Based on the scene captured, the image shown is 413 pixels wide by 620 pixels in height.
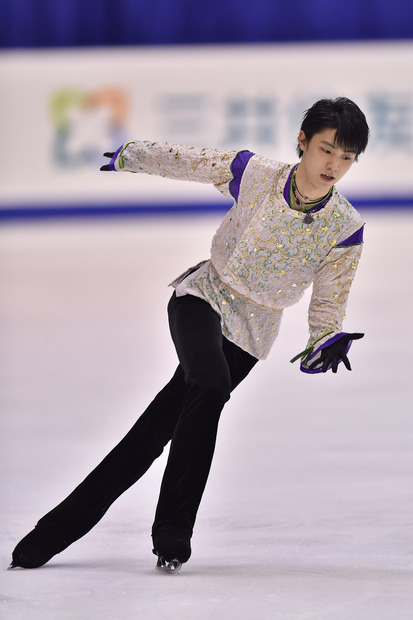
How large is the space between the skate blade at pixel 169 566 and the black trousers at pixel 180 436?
0.06 m

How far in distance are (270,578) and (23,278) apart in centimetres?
536

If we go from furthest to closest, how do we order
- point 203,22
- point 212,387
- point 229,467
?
point 203,22
point 229,467
point 212,387

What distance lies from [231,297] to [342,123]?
0.47 meters

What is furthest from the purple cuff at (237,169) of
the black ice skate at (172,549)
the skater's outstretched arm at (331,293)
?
the black ice skate at (172,549)

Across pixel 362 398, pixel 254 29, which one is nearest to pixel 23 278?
pixel 362 398

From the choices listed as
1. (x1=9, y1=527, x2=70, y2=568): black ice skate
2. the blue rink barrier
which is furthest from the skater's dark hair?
the blue rink barrier

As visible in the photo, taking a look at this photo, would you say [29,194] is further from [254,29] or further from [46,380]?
[46,380]

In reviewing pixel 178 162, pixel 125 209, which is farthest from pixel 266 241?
pixel 125 209

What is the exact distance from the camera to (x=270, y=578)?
230cm

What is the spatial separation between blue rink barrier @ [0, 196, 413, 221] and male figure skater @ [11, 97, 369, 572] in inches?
322

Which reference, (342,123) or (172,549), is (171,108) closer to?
(342,123)

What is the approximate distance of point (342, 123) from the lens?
2.34 metres

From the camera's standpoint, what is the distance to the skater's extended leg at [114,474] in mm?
2473

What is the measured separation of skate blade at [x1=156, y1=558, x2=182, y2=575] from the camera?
2312 millimetres
